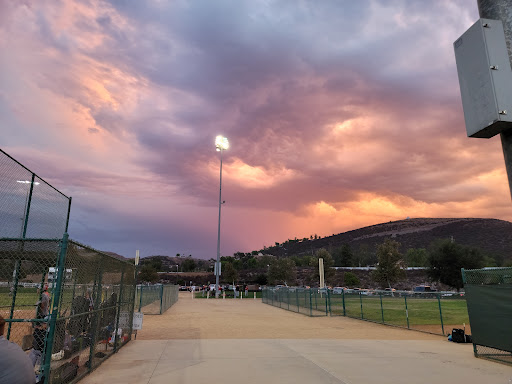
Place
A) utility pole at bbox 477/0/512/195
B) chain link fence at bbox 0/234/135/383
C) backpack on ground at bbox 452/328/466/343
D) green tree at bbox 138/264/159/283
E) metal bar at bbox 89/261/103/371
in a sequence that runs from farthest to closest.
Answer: green tree at bbox 138/264/159/283 → backpack on ground at bbox 452/328/466/343 → metal bar at bbox 89/261/103/371 → chain link fence at bbox 0/234/135/383 → utility pole at bbox 477/0/512/195

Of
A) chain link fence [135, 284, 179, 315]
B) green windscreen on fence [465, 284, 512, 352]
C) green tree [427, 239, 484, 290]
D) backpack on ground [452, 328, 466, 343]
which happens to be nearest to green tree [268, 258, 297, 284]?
green tree [427, 239, 484, 290]

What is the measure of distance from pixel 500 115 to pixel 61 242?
6.06 m

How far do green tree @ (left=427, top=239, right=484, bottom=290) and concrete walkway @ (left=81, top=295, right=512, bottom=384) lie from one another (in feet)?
168

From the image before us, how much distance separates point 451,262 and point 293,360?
5936 centimetres

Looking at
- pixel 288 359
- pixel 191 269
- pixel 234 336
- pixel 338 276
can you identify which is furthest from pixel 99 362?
pixel 191 269

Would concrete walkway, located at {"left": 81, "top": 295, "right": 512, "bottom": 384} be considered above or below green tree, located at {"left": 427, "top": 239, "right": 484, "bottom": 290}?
below

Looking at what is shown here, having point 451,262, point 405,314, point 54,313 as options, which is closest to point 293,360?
point 54,313

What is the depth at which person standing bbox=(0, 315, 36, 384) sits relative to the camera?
3029mm

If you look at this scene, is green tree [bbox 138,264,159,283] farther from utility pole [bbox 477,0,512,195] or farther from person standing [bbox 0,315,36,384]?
utility pole [bbox 477,0,512,195]

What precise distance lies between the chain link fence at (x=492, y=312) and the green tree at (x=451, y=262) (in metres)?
54.3

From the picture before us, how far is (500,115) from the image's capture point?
2.43m

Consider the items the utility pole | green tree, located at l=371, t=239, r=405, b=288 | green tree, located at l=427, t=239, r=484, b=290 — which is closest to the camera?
the utility pole

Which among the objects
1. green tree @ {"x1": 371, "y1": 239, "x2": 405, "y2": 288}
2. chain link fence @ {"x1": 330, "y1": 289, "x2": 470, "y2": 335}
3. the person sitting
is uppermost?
green tree @ {"x1": 371, "y1": 239, "x2": 405, "y2": 288}

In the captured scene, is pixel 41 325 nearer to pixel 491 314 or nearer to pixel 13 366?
pixel 13 366
